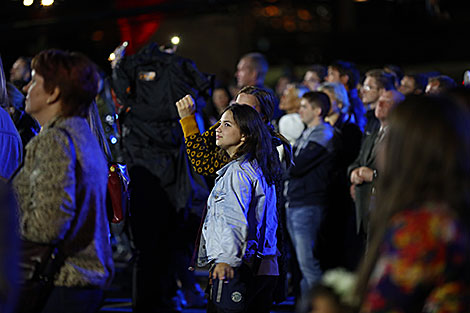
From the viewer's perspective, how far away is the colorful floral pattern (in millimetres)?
2221

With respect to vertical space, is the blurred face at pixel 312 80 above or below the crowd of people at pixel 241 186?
above

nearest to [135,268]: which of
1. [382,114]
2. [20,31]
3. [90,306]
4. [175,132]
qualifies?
[175,132]

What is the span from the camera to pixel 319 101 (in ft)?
22.5

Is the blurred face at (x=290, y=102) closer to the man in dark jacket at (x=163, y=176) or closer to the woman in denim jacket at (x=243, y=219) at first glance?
the man in dark jacket at (x=163, y=176)

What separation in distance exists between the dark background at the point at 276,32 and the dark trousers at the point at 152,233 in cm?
542

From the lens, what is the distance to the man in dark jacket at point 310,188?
6.74 m

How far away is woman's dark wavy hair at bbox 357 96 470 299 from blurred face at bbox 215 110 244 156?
2217mm

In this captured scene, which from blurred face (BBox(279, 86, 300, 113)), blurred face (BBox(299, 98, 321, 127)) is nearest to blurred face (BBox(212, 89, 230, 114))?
blurred face (BBox(279, 86, 300, 113))

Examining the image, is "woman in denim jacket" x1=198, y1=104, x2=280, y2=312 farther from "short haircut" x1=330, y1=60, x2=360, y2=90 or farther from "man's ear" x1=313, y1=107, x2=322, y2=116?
"short haircut" x1=330, y1=60, x2=360, y2=90

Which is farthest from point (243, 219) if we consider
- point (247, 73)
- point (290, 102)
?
point (290, 102)

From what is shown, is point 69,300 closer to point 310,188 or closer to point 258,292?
point 258,292

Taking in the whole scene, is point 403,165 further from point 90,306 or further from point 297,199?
point 297,199

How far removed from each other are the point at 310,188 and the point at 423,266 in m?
4.56

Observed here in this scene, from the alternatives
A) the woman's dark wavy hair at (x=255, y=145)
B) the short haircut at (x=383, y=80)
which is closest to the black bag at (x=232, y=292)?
the woman's dark wavy hair at (x=255, y=145)
